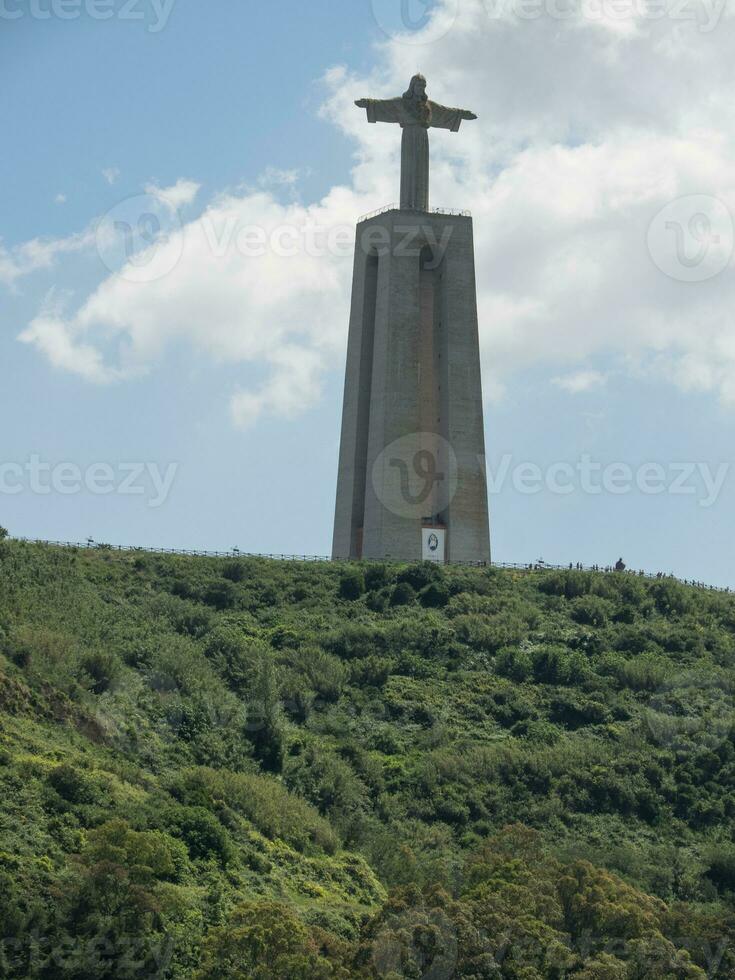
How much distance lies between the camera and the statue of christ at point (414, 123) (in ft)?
250

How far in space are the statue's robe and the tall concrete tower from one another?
4cm

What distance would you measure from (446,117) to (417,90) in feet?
6.51

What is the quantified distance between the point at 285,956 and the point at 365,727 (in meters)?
21.6

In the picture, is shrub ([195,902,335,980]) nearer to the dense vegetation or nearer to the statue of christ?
the dense vegetation

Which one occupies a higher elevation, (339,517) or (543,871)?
(339,517)

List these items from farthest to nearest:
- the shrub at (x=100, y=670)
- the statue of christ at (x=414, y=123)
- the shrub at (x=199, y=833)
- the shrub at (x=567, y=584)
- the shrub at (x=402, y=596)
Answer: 1. the statue of christ at (x=414, y=123)
2. the shrub at (x=567, y=584)
3. the shrub at (x=402, y=596)
4. the shrub at (x=100, y=670)
5. the shrub at (x=199, y=833)

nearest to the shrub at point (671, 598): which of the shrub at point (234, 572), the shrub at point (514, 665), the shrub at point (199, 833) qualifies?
the shrub at point (514, 665)

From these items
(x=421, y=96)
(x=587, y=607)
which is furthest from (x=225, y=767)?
(x=421, y=96)

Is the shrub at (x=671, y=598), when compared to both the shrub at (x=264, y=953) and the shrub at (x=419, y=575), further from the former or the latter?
the shrub at (x=264, y=953)

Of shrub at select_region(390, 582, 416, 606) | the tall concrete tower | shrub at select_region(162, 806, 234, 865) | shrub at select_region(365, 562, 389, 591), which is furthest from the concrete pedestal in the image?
shrub at select_region(162, 806, 234, 865)

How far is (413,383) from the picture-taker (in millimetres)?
74438

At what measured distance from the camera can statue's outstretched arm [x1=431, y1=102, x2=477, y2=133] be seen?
253 feet

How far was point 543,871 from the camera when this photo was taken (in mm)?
41219

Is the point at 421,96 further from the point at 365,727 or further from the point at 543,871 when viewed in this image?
the point at 543,871
